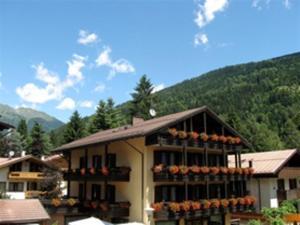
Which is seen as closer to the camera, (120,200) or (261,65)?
(120,200)

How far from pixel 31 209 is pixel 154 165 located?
7387 millimetres

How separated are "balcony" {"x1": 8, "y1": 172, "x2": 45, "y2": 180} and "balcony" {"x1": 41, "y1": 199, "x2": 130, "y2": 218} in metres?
19.5

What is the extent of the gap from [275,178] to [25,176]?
26464mm

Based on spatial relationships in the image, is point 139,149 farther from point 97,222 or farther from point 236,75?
point 236,75

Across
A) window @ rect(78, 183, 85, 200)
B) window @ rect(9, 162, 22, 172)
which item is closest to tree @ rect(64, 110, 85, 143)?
window @ rect(9, 162, 22, 172)

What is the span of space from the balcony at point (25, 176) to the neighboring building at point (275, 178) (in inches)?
851

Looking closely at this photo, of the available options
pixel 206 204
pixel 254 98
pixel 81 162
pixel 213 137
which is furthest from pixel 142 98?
pixel 254 98

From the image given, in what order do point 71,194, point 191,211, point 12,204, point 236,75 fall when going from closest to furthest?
point 12,204 < point 191,211 < point 71,194 < point 236,75

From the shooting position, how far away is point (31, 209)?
18.8 meters

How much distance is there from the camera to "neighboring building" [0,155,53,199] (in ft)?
140

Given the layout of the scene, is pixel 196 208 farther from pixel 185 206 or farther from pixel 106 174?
pixel 106 174

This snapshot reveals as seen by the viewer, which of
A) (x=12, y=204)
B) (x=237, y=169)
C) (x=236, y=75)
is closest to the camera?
(x=12, y=204)

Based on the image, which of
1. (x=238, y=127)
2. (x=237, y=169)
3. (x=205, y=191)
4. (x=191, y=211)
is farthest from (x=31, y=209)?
(x=238, y=127)

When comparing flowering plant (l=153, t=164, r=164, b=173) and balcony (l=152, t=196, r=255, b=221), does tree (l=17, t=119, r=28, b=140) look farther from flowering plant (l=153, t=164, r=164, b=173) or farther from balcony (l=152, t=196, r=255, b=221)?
flowering plant (l=153, t=164, r=164, b=173)
